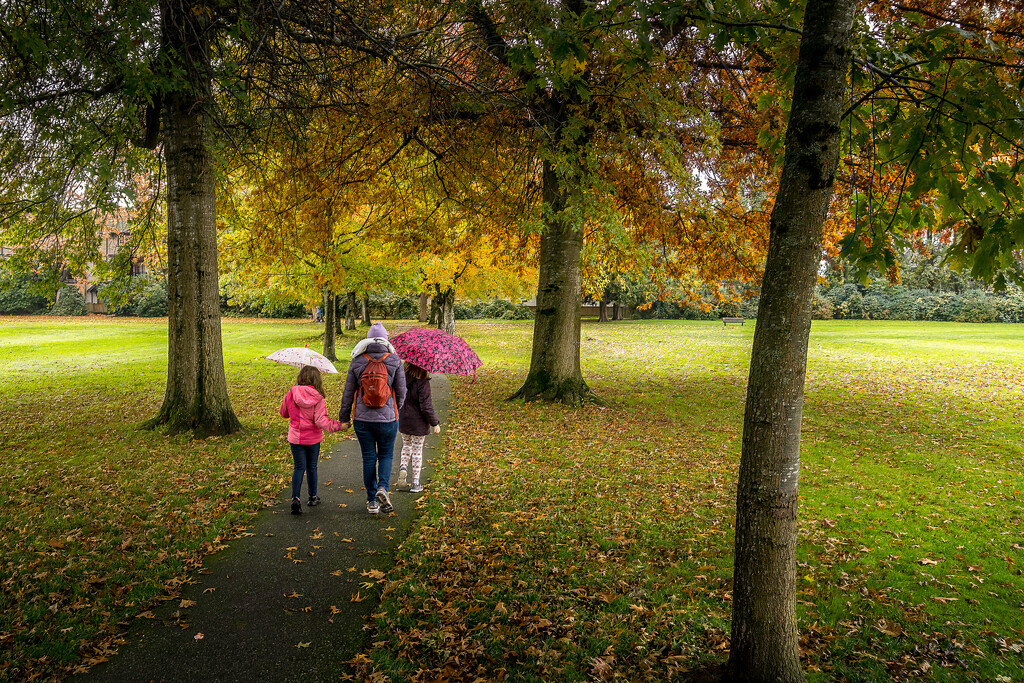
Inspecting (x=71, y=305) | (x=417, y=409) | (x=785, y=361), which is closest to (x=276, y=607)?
(x=417, y=409)

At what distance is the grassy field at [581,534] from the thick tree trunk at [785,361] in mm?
726

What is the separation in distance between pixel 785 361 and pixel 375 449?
15.5 feet

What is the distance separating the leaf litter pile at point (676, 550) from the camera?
13.0 feet

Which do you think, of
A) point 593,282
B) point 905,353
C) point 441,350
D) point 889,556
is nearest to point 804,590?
point 889,556

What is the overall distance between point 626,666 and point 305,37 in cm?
931

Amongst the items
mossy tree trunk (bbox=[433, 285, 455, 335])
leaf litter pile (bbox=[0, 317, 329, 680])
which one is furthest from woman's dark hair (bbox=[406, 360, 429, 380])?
mossy tree trunk (bbox=[433, 285, 455, 335])

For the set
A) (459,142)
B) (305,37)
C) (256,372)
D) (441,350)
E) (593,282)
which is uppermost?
(305,37)

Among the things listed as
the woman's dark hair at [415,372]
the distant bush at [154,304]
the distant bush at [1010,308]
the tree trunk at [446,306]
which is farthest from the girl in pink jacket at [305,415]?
the distant bush at [1010,308]

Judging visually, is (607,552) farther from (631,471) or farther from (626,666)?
(631,471)

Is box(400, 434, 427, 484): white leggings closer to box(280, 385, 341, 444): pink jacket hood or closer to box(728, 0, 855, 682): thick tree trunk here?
box(280, 385, 341, 444): pink jacket hood

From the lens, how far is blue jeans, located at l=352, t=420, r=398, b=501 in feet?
21.0

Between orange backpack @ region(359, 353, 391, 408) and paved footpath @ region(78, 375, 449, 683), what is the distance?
1.35 meters

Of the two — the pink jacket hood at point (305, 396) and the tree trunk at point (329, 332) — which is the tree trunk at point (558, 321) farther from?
the tree trunk at point (329, 332)

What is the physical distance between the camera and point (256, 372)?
20312 millimetres
